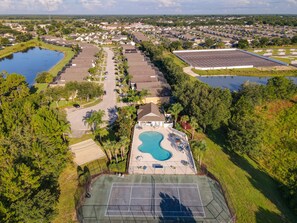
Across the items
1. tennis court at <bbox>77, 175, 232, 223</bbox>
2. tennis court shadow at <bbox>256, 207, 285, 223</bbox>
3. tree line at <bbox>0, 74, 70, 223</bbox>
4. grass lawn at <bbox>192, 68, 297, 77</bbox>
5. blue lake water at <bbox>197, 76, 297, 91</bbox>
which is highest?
tree line at <bbox>0, 74, 70, 223</bbox>

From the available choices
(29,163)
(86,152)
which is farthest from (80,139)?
(29,163)

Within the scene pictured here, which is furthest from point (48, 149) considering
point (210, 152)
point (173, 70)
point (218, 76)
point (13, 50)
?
point (13, 50)

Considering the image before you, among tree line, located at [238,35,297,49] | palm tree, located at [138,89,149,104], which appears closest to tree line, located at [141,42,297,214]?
palm tree, located at [138,89,149,104]

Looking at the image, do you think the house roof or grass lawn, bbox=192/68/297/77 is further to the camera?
grass lawn, bbox=192/68/297/77

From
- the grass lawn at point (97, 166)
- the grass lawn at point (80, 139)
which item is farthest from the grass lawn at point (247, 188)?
the grass lawn at point (80, 139)

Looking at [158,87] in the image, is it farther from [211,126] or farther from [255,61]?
[255,61]

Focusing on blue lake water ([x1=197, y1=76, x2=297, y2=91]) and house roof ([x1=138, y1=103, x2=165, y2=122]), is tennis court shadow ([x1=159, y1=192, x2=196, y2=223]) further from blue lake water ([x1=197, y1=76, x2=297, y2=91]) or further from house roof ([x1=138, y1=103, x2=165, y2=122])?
blue lake water ([x1=197, y1=76, x2=297, y2=91])

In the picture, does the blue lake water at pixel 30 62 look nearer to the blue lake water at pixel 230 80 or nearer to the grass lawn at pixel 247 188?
the blue lake water at pixel 230 80

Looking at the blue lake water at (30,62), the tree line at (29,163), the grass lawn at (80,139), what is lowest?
the blue lake water at (30,62)
